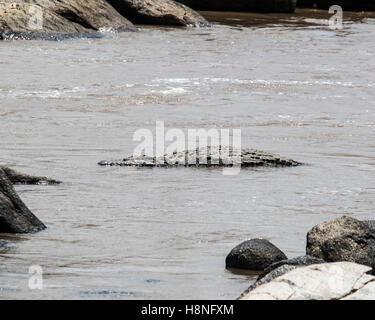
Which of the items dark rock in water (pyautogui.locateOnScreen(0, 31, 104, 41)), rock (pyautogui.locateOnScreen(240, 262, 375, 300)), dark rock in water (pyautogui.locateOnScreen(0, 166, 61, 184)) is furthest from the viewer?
dark rock in water (pyautogui.locateOnScreen(0, 31, 104, 41))

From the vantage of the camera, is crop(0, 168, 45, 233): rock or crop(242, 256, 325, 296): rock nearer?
crop(242, 256, 325, 296): rock

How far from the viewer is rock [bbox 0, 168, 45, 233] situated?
7.32m

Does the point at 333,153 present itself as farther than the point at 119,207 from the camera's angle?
Yes

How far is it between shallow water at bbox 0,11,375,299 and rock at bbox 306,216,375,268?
1.36ft

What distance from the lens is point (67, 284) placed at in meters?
6.25

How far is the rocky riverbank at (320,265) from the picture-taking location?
535 cm

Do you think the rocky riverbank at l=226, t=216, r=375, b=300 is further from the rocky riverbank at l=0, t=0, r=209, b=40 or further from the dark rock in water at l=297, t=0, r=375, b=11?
the dark rock in water at l=297, t=0, r=375, b=11

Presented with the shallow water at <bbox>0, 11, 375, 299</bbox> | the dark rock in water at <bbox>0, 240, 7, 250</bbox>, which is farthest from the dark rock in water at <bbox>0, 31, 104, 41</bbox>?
the dark rock in water at <bbox>0, 240, 7, 250</bbox>

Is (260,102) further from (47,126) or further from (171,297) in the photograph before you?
(171,297)

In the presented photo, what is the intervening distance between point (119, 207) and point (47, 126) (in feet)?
14.0

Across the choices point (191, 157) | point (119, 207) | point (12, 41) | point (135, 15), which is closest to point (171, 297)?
point (119, 207)

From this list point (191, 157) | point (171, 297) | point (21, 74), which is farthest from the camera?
point (21, 74)

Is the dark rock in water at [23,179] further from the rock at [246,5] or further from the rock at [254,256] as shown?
the rock at [246,5]

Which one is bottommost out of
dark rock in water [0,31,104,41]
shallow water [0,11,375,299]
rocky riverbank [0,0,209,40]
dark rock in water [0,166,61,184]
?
shallow water [0,11,375,299]
